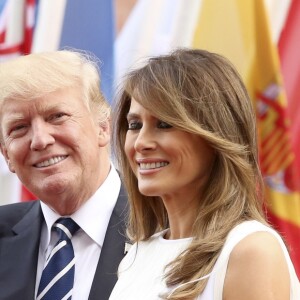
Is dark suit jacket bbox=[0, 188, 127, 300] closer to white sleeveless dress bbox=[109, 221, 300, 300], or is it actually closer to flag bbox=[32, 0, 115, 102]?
white sleeveless dress bbox=[109, 221, 300, 300]

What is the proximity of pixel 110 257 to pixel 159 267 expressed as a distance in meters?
0.64

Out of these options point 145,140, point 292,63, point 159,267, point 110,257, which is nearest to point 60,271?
point 110,257

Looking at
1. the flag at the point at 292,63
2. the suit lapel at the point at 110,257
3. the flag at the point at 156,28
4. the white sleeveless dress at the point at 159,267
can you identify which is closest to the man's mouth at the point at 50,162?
the suit lapel at the point at 110,257

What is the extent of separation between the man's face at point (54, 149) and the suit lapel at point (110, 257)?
0.47 feet

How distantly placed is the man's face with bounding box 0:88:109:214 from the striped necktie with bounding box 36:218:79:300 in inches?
3.9

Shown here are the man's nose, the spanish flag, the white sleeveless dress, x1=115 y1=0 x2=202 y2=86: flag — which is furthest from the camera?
x1=115 y1=0 x2=202 y2=86: flag

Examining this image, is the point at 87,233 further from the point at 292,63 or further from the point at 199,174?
the point at 292,63

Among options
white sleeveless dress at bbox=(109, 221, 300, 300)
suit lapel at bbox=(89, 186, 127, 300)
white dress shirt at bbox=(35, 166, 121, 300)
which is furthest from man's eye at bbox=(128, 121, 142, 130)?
white dress shirt at bbox=(35, 166, 121, 300)

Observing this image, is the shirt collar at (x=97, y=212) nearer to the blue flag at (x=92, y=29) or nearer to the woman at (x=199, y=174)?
the woman at (x=199, y=174)

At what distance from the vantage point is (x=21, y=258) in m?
2.70

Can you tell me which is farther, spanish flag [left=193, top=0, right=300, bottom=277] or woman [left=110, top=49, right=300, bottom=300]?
spanish flag [left=193, top=0, right=300, bottom=277]

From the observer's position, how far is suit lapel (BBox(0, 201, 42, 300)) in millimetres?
2618

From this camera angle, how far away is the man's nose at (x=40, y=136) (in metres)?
2.71

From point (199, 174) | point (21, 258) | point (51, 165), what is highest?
point (199, 174)
